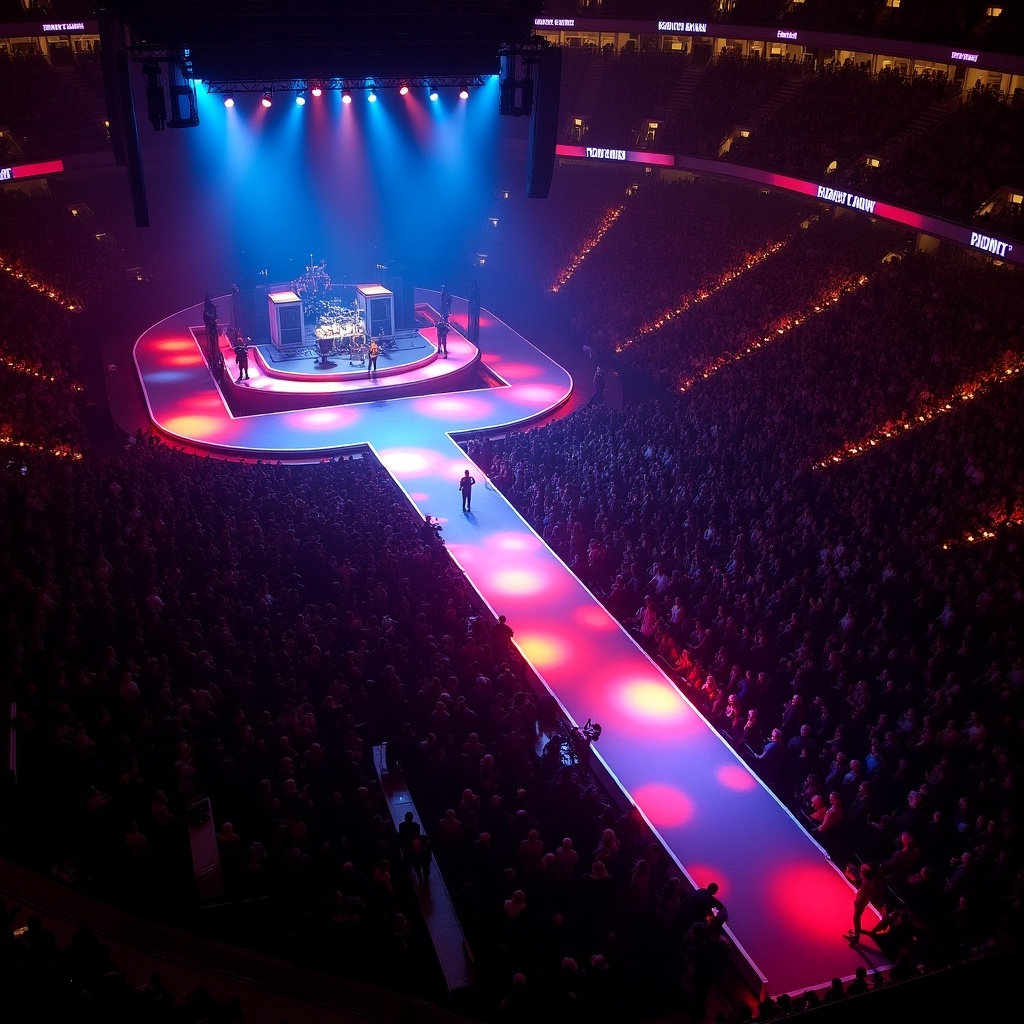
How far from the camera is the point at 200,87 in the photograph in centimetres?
3009

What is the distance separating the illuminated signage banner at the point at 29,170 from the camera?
1044 inches

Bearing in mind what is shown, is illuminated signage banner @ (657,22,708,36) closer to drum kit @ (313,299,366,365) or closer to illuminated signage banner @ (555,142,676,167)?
illuminated signage banner @ (555,142,676,167)

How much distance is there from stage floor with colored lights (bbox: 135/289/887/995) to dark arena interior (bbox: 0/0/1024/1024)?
8 cm

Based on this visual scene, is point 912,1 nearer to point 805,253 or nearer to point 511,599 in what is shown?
point 805,253

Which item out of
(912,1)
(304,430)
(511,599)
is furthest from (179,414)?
(912,1)

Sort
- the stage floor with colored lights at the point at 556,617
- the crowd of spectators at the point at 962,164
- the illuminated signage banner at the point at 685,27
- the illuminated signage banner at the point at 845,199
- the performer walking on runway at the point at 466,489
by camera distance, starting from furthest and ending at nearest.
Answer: the illuminated signage banner at the point at 685,27 → the illuminated signage banner at the point at 845,199 → the crowd of spectators at the point at 962,164 → the performer walking on runway at the point at 466,489 → the stage floor with colored lights at the point at 556,617

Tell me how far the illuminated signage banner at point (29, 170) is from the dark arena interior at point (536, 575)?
72 cm

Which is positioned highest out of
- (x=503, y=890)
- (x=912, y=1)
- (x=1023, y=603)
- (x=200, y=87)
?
(x=912, y=1)

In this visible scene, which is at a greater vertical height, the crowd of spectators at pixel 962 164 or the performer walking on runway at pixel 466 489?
the crowd of spectators at pixel 962 164

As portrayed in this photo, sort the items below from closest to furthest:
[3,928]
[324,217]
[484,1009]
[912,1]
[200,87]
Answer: [3,928]
[484,1009]
[912,1]
[200,87]
[324,217]

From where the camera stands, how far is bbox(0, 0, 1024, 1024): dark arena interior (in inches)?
348

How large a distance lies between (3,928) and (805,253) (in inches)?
992

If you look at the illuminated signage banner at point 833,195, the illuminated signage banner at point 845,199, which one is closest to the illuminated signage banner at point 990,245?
the illuminated signage banner at point 833,195

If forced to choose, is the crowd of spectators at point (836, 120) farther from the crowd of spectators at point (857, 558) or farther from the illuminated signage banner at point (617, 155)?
the crowd of spectators at point (857, 558)
